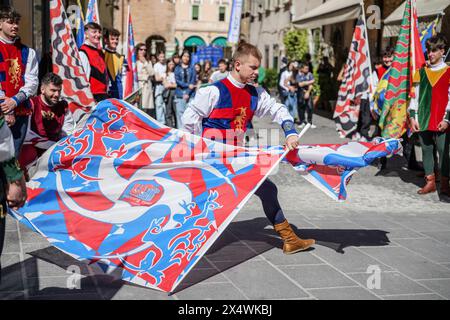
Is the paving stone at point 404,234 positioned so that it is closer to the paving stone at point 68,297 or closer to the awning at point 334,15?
the paving stone at point 68,297

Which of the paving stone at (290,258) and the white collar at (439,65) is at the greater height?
the white collar at (439,65)

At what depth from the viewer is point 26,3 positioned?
41.8 ft

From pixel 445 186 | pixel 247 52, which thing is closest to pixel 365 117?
pixel 445 186

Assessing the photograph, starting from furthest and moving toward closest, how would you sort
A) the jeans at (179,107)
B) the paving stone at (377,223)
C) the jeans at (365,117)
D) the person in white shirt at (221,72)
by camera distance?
1. the person in white shirt at (221,72)
2. the jeans at (179,107)
3. the jeans at (365,117)
4. the paving stone at (377,223)

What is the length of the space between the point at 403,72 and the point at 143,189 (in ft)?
19.0

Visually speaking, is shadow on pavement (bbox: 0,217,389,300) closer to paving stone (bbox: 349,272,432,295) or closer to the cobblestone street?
the cobblestone street

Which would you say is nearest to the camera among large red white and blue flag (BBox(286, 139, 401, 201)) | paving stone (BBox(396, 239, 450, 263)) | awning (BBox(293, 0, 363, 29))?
large red white and blue flag (BBox(286, 139, 401, 201))

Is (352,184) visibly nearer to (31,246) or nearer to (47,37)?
(31,246)

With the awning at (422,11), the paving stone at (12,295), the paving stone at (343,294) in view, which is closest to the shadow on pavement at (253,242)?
the paving stone at (343,294)

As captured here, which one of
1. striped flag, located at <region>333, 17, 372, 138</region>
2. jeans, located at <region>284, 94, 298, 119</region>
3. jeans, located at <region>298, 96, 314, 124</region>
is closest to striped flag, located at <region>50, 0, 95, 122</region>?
striped flag, located at <region>333, 17, 372, 138</region>

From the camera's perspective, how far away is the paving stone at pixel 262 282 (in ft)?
15.1

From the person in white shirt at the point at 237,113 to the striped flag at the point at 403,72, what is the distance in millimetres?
4462

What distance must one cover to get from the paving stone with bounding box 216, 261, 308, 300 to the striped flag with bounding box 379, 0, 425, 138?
5.05 meters

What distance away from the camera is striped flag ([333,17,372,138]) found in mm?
11539
